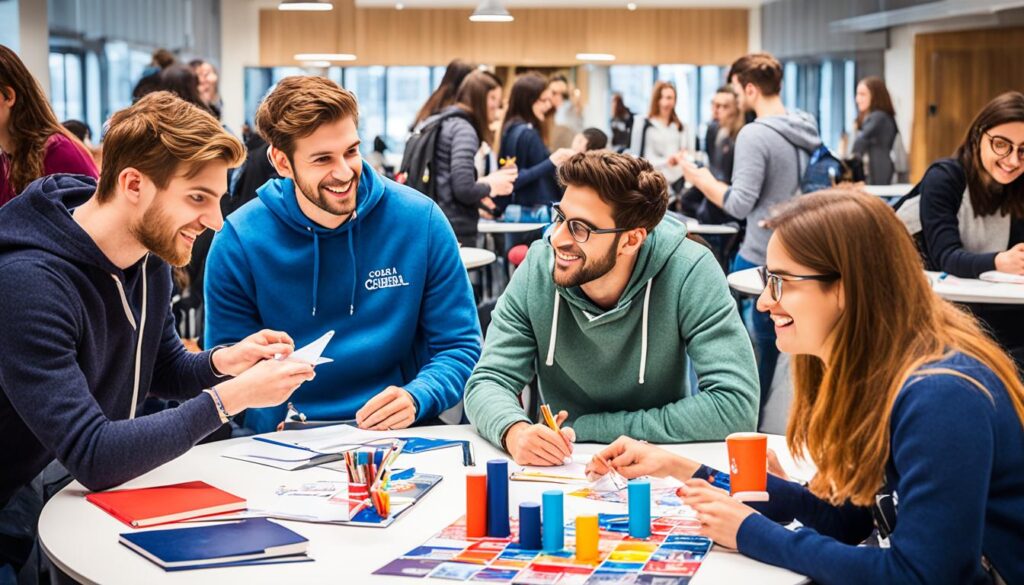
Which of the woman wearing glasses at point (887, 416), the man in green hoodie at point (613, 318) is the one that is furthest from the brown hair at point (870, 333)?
the man in green hoodie at point (613, 318)

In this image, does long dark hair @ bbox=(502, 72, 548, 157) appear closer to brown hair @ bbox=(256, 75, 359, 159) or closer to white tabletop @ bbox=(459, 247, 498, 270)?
white tabletop @ bbox=(459, 247, 498, 270)

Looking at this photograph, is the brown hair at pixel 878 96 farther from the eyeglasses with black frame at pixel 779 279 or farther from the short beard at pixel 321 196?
the eyeglasses with black frame at pixel 779 279

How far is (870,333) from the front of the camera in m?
1.71

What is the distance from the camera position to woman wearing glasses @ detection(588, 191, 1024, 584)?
1.57 meters

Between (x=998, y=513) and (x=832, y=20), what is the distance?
13.6 m

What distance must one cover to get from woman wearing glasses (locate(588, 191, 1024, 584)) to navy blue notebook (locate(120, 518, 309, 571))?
2.08ft

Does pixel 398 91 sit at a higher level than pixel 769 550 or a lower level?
higher

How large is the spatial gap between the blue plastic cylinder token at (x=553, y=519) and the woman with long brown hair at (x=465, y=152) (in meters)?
4.56

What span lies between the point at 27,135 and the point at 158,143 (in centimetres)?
189

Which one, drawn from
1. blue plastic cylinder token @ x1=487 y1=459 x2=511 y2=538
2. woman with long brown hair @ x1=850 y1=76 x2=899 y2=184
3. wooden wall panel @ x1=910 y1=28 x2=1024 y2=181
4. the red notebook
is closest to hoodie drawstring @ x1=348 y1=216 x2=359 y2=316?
the red notebook

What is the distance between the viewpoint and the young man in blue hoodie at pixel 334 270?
9.49 ft

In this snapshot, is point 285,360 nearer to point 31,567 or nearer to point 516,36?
point 31,567

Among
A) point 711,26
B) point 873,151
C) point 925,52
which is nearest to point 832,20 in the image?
point 925,52

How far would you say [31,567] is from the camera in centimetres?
222
